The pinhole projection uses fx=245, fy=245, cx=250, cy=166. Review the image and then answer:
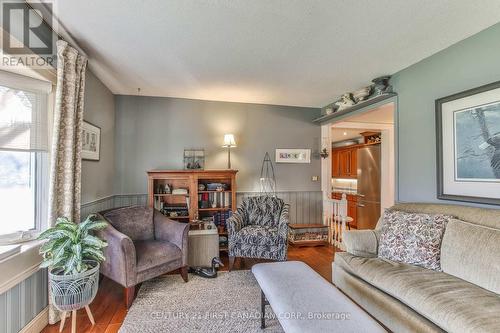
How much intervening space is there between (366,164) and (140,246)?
473cm

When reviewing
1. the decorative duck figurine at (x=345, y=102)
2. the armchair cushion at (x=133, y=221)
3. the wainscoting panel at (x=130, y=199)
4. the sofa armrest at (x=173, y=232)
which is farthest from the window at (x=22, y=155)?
the decorative duck figurine at (x=345, y=102)

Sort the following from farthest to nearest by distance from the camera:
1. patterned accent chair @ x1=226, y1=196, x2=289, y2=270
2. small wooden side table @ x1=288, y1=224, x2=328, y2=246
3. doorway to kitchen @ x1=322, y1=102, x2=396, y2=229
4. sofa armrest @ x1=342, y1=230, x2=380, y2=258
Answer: doorway to kitchen @ x1=322, y1=102, x2=396, y2=229 → small wooden side table @ x1=288, y1=224, x2=328, y2=246 → patterned accent chair @ x1=226, y1=196, x2=289, y2=270 → sofa armrest @ x1=342, y1=230, x2=380, y2=258

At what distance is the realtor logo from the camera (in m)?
1.60

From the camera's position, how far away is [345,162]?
6.45m

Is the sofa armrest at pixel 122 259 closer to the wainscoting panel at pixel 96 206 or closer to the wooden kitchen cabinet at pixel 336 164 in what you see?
the wainscoting panel at pixel 96 206

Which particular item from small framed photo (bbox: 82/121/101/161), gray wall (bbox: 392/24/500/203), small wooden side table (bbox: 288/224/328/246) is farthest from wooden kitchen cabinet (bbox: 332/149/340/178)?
small framed photo (bbox: 82/121/101/161)

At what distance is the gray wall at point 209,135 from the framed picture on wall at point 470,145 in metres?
2.25

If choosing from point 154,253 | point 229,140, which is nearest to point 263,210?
point 229,140

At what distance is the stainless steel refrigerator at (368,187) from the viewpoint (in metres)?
5.14

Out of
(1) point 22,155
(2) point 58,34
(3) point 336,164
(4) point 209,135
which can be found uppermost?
(2) point 58,34

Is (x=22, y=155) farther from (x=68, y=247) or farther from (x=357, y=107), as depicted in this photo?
(x=357, y=107)

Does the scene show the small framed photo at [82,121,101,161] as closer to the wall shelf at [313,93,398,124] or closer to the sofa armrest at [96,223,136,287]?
the sofa armrest at [96,223,136,287]

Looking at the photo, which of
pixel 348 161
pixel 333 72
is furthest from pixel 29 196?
pixel 348 161

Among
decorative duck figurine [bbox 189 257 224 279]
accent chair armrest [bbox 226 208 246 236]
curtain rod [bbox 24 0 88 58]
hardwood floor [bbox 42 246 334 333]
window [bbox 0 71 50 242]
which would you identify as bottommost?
hardwood floor [bbox 42 246 334 333]
